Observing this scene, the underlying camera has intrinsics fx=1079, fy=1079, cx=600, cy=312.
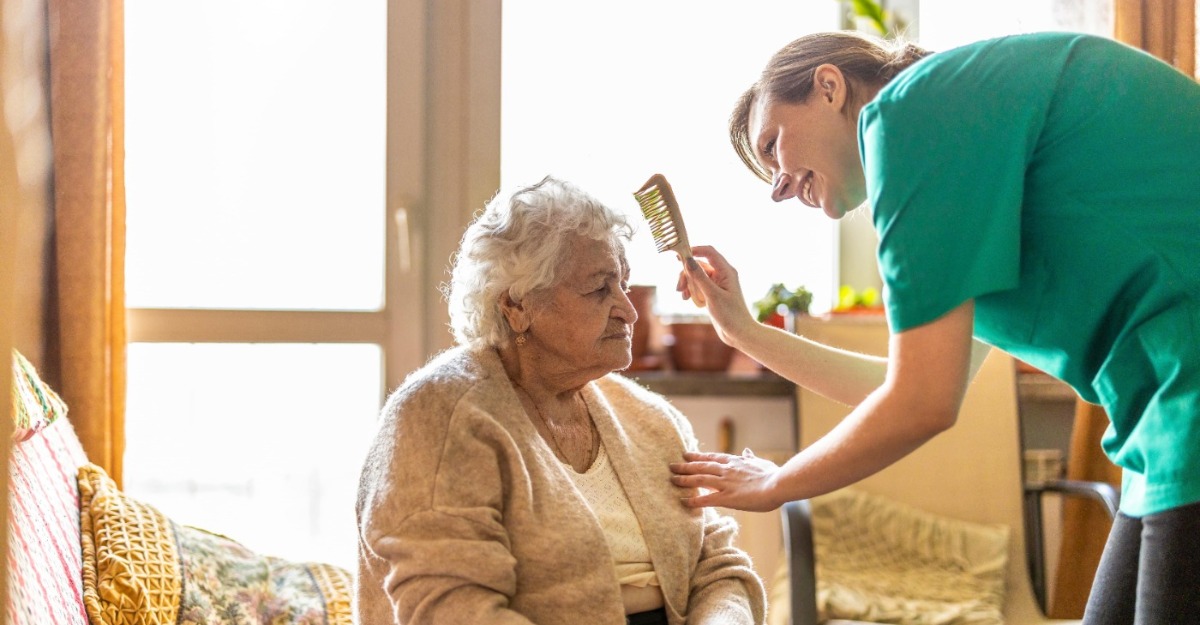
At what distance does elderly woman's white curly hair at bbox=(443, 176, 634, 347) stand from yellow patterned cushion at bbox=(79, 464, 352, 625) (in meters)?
0.62

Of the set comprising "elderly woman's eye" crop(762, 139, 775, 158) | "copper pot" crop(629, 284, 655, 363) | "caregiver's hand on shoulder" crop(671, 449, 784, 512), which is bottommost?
"caregiver's hand on shoulder" crop(671, 449, 784, 512)

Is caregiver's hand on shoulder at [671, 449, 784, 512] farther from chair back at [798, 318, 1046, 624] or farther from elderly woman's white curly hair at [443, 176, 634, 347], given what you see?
chair back at [798, 318, 1046, 624]

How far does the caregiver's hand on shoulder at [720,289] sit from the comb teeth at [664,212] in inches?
1.5

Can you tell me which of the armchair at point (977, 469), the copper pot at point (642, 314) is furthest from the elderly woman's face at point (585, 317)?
the copper pot at point (642, 314)

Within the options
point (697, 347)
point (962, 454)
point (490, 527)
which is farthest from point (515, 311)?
point (962, 454)

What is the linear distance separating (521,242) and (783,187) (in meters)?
0.41

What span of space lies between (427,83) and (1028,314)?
1.93 m

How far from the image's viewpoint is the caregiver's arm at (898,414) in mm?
1103

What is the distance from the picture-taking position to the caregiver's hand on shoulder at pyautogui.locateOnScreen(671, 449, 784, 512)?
140 centimetres

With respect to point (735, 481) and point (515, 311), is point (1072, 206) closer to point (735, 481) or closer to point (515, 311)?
point (735, 481)

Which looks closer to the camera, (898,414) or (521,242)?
(898,414)

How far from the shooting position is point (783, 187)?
4.73ft

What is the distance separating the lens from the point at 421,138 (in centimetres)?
274

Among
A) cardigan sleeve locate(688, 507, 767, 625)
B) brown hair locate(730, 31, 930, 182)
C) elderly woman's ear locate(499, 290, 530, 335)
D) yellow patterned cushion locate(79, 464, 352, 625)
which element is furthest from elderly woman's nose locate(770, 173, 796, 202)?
yellow patterned cushion locate(79, 464, 352, 625)
